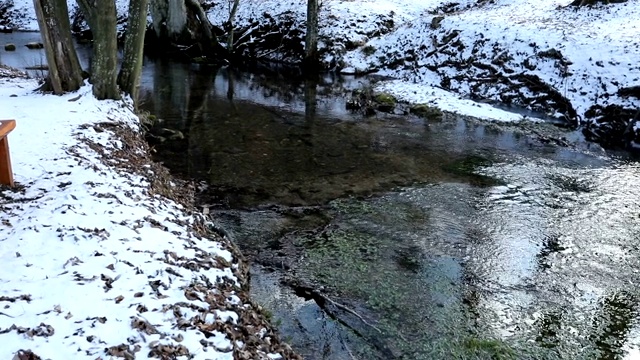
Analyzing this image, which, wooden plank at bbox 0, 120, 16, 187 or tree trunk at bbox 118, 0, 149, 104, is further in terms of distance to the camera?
tree trunk at bbox 118, 0, 149, 104

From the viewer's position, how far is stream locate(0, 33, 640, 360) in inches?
239

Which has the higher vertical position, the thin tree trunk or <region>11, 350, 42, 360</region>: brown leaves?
the thin tree trunk

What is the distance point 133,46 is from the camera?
40.4 ft

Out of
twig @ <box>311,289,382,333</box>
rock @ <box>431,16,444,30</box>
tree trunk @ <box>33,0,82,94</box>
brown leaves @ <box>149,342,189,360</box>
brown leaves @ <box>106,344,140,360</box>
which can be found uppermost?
rock @ <box>431,16,444,30</box>

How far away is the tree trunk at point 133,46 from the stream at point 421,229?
138 cm

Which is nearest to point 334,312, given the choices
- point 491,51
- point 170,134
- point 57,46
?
point 170,134

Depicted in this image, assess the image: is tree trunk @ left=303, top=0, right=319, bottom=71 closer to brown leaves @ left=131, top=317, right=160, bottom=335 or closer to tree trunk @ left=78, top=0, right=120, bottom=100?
tree trunk @ left=78, top=0, right=120, bottom=100

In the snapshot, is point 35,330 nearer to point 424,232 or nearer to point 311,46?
point 424,232

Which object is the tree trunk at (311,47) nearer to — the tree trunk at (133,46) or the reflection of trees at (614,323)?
the tree trunk at (133,46)

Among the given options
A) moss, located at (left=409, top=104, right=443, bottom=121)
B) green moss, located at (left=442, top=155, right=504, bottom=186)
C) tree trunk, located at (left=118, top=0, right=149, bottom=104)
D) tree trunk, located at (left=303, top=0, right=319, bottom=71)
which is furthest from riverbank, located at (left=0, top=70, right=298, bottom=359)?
tree trunk, located at (left=303, top=0, right=319, bottom=71)

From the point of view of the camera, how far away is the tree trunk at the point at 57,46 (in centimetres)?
1173

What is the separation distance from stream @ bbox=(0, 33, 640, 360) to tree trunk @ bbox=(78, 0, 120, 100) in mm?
1582

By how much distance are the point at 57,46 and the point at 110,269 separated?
29.4 ft

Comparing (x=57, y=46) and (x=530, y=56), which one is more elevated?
(x=530, y=56)
